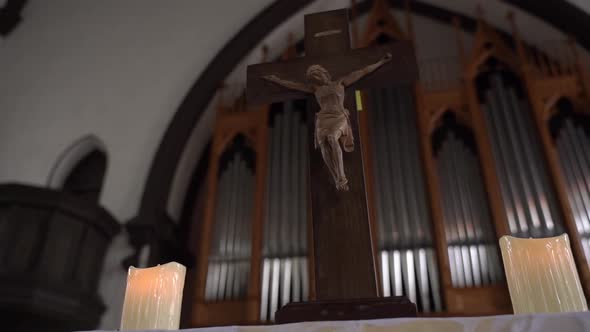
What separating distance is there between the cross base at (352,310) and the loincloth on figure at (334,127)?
68 centimetres

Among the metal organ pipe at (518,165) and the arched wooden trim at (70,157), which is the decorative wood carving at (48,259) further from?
the metal organ pipe at (518,165)

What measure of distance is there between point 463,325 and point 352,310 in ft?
1.27

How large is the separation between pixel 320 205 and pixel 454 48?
4.44 m

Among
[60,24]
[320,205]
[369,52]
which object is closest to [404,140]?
[369,52]

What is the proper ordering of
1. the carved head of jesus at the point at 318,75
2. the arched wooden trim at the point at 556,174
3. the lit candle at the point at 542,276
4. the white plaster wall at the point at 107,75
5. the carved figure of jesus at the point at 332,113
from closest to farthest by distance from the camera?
the lit candle at the point at 542,276
the carved figure of jesus at the point at 332,113
the carved head of jesus at the point at 318,75
the arched wooden trim at the point at 556,174
the white plaster wall at the point at 107,75

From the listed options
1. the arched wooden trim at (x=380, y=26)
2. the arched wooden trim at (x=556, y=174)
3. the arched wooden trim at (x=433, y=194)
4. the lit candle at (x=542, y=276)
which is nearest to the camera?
the lit candle at (x=542, y=276)

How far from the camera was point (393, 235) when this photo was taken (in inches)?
169

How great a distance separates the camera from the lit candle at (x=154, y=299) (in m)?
1.75

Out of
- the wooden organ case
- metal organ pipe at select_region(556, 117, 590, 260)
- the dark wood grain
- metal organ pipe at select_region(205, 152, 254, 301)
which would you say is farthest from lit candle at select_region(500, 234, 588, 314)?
metal organ pipe at select_region(205, 152, 254, 301)

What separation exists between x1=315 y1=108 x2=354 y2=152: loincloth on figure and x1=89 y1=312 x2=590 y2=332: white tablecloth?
0.87 metres

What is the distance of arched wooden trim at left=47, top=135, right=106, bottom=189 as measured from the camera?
5.29 m

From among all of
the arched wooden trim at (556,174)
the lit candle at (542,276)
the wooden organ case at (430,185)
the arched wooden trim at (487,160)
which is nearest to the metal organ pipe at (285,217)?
the wooden organ case at (430,185)

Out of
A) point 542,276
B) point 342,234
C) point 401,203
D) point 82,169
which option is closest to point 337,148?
point 342,234

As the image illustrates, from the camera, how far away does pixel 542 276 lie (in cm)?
164
